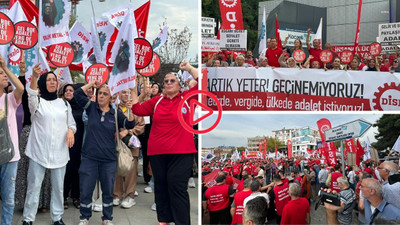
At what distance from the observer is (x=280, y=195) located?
263 inches

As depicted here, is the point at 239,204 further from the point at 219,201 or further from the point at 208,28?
the point at 208,28

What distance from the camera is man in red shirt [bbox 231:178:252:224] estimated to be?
6.10 meters

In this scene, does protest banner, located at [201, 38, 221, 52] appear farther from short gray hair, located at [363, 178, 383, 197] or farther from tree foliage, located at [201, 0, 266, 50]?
tree foliage, located at [201, 0, 266, 50]

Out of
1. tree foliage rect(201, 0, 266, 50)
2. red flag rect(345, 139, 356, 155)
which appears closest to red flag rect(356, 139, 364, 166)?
red flag rect(345, 139, 356, 155)

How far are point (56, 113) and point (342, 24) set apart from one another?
92.7 feet

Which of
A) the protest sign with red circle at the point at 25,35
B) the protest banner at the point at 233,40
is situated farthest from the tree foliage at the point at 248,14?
the protest sign with red circle at the point at 25,35

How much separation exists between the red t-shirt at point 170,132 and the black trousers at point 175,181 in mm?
83

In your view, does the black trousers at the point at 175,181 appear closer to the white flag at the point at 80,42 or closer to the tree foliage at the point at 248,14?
the white flag at the point at 80,42

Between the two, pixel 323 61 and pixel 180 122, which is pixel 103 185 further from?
pixel 323 61

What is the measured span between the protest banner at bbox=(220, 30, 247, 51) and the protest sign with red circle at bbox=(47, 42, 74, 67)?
3952 mm

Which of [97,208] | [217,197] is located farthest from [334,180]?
[97,208]

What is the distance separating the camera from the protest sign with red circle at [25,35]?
7117 mm

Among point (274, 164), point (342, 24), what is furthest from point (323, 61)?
point (342, 24)

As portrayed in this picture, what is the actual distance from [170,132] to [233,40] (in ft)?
19.5
